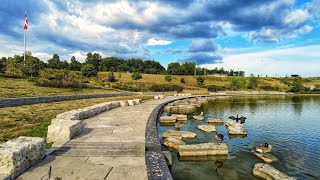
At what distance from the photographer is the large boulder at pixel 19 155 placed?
692 cm

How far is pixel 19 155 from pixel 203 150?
31.5 feet

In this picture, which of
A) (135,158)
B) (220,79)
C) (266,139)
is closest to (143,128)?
(135,158)

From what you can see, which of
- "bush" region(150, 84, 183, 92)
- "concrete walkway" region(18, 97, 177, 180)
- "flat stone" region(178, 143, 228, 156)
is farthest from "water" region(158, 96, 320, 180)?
"bush" region(150, 84, 183, 92)

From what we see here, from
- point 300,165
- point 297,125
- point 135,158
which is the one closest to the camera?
point 135,158

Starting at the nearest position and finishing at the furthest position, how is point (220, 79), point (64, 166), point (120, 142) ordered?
point (64, 166)
point (120, 142)
point (220, 79)

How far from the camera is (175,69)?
168375mm

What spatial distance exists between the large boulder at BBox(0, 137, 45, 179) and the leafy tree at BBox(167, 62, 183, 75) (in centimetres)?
16013

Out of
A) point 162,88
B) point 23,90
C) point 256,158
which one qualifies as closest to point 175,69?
point 162,88

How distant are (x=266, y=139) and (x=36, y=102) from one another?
23.0 metres

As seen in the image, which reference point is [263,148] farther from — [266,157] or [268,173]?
[268,173]

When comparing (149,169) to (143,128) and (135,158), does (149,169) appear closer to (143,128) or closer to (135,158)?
(135,158)

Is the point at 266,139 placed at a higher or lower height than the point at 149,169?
lower

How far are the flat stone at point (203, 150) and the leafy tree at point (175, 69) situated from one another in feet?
503

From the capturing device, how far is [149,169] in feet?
27.1
